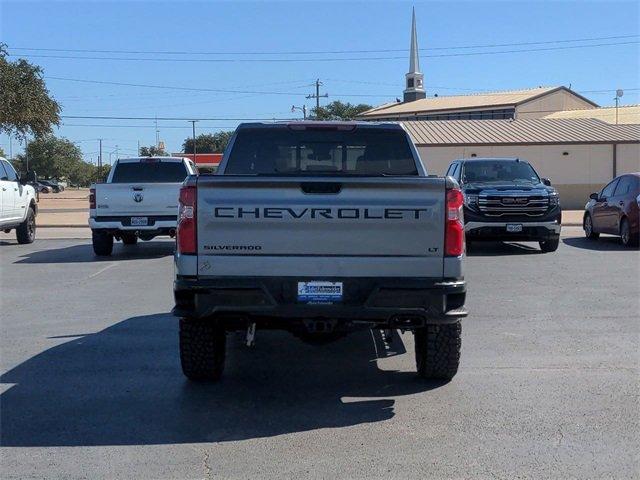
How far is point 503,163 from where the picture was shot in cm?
1800

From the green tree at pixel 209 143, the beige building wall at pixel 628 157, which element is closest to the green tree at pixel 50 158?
the green tree at pixel 209 143

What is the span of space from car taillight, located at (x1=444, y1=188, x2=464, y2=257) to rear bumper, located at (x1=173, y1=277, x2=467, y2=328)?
0.24 metres

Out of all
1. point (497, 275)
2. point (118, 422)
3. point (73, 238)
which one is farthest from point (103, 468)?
point (73, 238)

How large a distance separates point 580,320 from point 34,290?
25.2ft

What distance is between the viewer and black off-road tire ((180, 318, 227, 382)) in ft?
20.5

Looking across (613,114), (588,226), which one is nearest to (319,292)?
(588,226)

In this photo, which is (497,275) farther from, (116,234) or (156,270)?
(116,234)

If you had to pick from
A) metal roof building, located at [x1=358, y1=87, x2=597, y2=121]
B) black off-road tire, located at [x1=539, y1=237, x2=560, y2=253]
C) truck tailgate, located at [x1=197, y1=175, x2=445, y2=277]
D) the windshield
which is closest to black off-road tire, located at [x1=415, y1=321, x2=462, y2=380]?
truck tailgate, located at [x1=197, y1=175, x2=445, y2=277]

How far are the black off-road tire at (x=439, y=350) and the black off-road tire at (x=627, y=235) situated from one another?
11855 mm

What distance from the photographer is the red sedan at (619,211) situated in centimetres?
1684

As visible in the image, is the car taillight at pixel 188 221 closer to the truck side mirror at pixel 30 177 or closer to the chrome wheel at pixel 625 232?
the chrome wheel at pixel 625 232

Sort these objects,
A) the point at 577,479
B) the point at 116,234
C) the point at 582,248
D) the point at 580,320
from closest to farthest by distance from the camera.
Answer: the point at 577,479
the point at 580,320
the point at 116,234
the point at 582,248

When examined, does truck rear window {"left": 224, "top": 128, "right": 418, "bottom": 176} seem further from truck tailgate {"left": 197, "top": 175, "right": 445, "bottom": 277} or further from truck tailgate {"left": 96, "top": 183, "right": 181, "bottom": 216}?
truck tailgate {"left": 96, "top": 183, "right": 181, "bottom": 216}

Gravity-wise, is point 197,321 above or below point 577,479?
above
